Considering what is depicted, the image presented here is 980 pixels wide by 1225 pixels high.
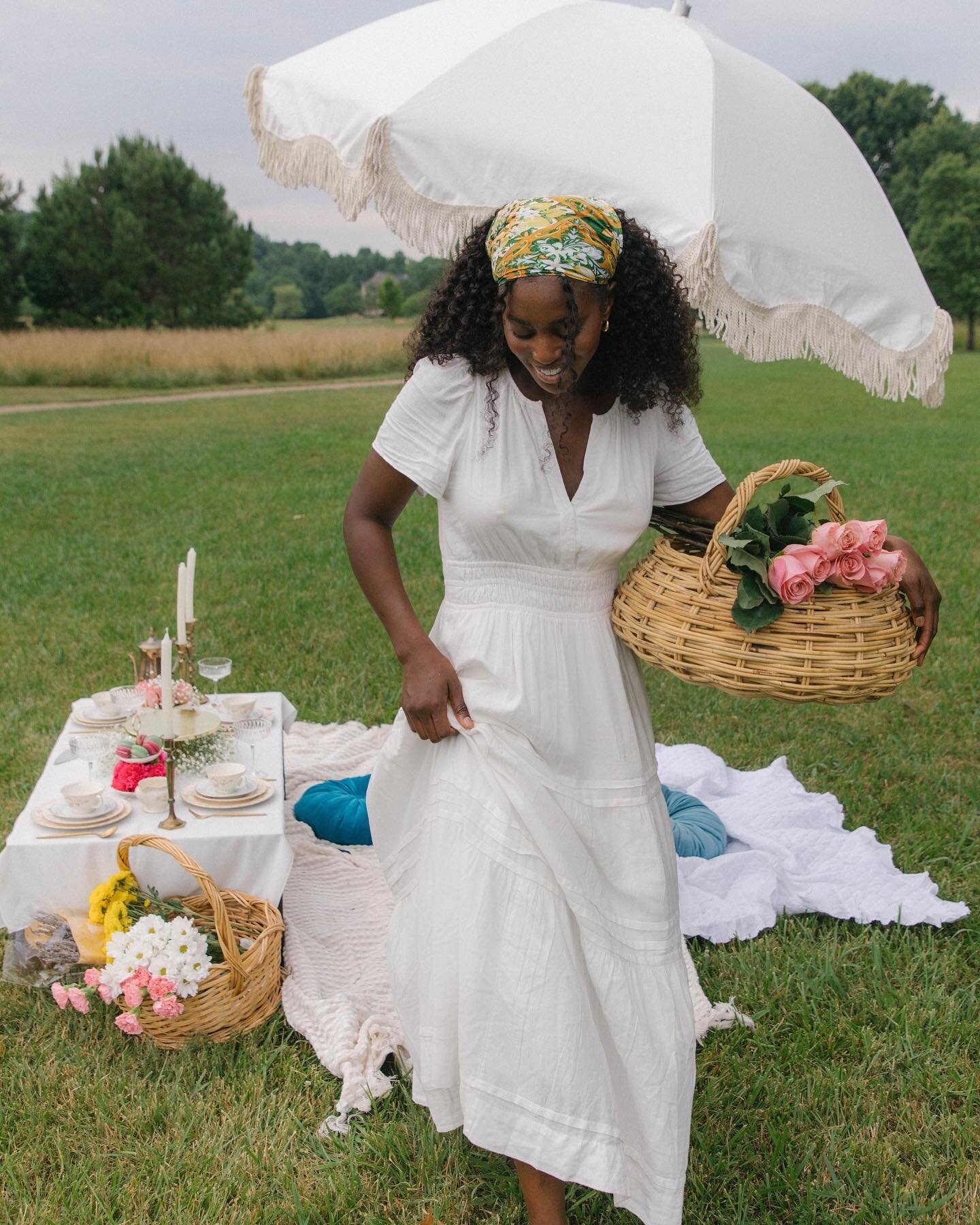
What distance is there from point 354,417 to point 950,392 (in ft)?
39.4

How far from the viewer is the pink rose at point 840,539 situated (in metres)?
2.30

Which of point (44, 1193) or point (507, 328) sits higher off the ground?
point (507, 328)

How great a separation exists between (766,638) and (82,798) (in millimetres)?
2217

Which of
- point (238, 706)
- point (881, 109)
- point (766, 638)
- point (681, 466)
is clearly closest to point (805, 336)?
point (681, 466)

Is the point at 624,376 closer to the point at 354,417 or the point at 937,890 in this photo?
the point at 937,890

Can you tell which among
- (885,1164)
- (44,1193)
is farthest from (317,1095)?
(885,1164)

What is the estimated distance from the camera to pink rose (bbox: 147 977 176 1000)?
302 cm

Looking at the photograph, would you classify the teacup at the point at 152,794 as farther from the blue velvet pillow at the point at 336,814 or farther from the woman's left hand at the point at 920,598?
the woman's left hand at the point at 920,598

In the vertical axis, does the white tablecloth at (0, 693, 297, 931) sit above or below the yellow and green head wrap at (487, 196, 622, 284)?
below

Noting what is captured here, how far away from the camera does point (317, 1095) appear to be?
2957mm

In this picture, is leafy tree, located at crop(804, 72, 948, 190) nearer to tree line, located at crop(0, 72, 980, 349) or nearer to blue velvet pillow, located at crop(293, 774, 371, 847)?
tree line, located at crop(0, 72, 980, 349)

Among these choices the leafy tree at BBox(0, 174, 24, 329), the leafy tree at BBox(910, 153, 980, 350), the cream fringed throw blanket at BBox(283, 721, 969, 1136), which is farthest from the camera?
the leafy tree at BBox(910, 153, 980, 350)

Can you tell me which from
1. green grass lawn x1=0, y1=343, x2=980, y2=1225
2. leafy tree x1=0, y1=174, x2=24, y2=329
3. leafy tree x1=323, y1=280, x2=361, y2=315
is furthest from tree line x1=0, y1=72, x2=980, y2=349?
green grass lawn x1=0, y1=343, x2=980, y2=1225

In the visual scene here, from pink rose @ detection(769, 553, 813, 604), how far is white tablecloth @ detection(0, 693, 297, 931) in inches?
72.0
